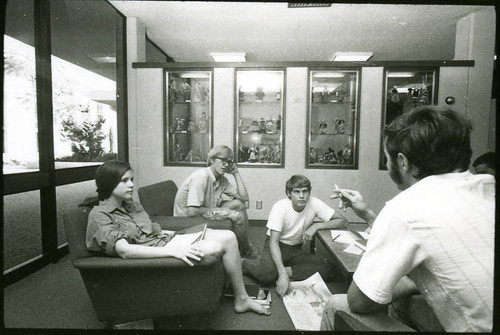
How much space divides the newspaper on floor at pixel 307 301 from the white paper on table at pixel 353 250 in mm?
317

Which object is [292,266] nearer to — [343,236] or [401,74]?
[343,236]

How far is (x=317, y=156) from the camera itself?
4.18 metres

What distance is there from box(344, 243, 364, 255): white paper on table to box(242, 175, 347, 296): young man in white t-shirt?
1.16ft

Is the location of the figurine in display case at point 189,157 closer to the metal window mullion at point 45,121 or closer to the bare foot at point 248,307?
the metal window mullion at point 45,121

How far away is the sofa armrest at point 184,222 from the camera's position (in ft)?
6.82

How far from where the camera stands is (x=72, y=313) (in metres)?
1.74

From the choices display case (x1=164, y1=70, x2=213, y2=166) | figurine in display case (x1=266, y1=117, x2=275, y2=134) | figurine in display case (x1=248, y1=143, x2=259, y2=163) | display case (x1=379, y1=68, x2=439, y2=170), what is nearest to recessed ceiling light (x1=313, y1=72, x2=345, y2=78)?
display case (x1=379, y1=68, x2=439, y2=170)

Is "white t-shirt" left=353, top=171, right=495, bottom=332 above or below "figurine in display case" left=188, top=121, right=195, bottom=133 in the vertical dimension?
below

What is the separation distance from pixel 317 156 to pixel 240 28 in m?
2.05

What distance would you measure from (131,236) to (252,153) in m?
2.65

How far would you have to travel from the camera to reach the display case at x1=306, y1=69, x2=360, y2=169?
4020 mm

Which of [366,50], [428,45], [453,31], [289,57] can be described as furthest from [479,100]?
[289,57]

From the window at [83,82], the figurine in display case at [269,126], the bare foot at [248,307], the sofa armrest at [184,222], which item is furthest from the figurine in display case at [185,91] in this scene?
the bare foot at [248,307]

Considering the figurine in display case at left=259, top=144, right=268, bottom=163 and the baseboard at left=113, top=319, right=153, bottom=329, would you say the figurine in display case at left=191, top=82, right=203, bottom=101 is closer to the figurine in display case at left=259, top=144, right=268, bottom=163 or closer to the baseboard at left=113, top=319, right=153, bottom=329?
the figurine in display case at left=259, top=144, right=268, bottom=163
